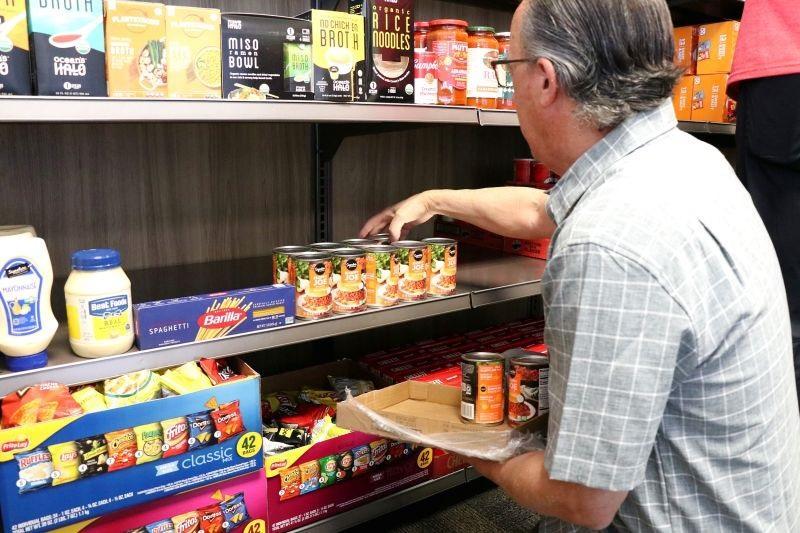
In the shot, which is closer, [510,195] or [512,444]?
[512,444]

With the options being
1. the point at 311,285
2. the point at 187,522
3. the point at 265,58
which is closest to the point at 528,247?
the point at 311,285

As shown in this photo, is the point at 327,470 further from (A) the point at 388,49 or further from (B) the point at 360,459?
(A) the point at 388,49

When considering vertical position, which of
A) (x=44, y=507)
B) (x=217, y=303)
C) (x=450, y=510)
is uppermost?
(x=217, y=303)

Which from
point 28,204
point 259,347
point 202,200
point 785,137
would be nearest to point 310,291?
point 259,347

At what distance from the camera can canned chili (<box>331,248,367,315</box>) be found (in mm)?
1691

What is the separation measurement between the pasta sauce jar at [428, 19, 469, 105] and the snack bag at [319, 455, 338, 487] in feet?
3.44

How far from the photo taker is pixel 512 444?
4.15 ft

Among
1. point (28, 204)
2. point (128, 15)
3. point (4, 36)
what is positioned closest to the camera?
point (4, 36)

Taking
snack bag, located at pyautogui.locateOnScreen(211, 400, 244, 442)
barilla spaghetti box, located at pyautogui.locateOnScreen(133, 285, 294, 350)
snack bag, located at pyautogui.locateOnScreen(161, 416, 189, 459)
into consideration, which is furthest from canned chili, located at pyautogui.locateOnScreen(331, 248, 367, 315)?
snack bag, located at pyautogui.locateOnScreen(161, 416, 189, 459)

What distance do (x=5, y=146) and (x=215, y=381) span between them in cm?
87

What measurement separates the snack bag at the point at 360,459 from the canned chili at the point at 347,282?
42 centimetres

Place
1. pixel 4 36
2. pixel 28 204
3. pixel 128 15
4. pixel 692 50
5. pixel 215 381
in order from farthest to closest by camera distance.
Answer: pixel 692 50 → pixel 28 204 → pixel 215 381 → pixel 128 15 → pixel 4 36

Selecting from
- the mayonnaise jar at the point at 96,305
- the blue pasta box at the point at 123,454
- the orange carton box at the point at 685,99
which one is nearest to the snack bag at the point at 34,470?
the blue pasta box at the point at 123,454

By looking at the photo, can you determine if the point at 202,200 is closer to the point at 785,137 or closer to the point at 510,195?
the point at 510,195
